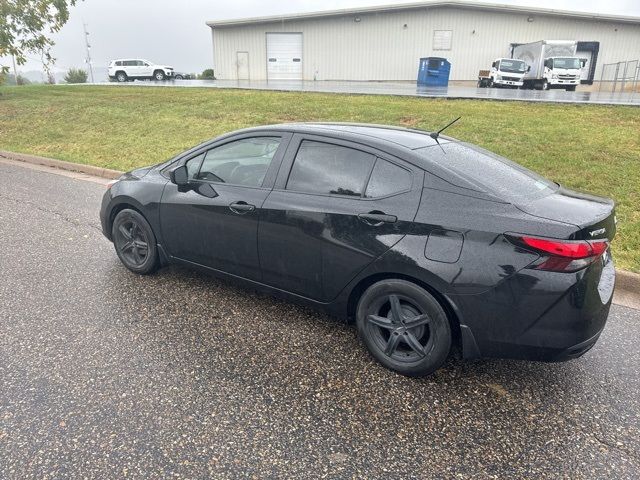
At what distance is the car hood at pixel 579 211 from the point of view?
271 cm

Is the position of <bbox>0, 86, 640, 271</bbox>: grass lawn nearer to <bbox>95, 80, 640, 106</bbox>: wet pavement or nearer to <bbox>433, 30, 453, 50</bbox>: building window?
<bbox>95, 80, 640, 106</bbox>: wet pavement

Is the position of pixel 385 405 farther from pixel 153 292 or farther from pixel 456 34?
pixel 456 34

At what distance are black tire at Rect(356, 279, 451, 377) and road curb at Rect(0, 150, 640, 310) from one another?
2.37 metres

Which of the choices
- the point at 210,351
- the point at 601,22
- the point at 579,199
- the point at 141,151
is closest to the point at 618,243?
the point at 579,199

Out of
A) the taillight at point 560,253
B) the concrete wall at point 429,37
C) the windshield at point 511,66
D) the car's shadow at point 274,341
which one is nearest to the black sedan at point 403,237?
the taillight at point 560,253

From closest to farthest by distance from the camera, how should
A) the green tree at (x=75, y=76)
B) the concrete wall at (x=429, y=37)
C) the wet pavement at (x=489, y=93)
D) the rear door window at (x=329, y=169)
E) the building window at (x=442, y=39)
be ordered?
the rear door window at (x=329, y=169) < the wet pavement at (x=489, y=93) < the concrete wall at (x=429, y=37) < the building window at (x=442, y=39) < the green tree at (x=75, y=76)

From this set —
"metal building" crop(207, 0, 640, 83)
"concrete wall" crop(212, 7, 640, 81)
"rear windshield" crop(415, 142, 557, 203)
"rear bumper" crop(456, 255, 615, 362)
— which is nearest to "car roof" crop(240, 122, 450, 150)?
"rear windshield" crop(415, 142, 557, 203)

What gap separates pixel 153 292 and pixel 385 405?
2.39 meters

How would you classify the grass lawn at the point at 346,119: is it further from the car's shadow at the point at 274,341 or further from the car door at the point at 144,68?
the car door at the point at 144,68

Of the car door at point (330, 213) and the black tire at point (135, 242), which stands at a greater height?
the car door at point (330, 213)

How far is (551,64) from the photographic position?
28.6 m

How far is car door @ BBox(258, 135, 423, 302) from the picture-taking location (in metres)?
3.07

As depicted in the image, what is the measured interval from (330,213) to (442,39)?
35042 millimetres

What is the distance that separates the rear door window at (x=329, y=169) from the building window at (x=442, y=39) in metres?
34.5
